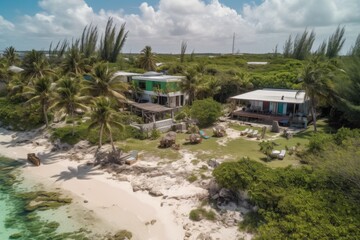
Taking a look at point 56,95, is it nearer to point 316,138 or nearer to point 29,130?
point 29,130

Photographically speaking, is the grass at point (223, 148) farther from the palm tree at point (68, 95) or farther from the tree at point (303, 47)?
the tree at point (303, 47)

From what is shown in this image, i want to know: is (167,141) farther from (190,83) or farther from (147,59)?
(147,59)

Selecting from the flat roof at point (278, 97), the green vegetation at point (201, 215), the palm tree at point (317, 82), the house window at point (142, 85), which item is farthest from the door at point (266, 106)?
the green vegetation at point (201, 215)

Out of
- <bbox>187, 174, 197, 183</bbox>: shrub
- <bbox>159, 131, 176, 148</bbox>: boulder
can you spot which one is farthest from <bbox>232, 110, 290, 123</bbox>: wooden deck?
<bbox>187, 174, 197, 183</bbox>: shrub

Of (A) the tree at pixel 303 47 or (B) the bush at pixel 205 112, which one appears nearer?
(B) the bush at pixel 205 112

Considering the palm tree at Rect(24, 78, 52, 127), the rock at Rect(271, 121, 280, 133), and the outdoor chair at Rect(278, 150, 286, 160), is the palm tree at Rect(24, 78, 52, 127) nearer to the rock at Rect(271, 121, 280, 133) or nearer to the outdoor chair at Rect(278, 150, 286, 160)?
the outdoor chair at Rect(278, 150, 286, 160)

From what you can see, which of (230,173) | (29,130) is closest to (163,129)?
(230,173)

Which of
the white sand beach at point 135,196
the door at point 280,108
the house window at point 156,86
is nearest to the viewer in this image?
the white sand beach at point 135,196
